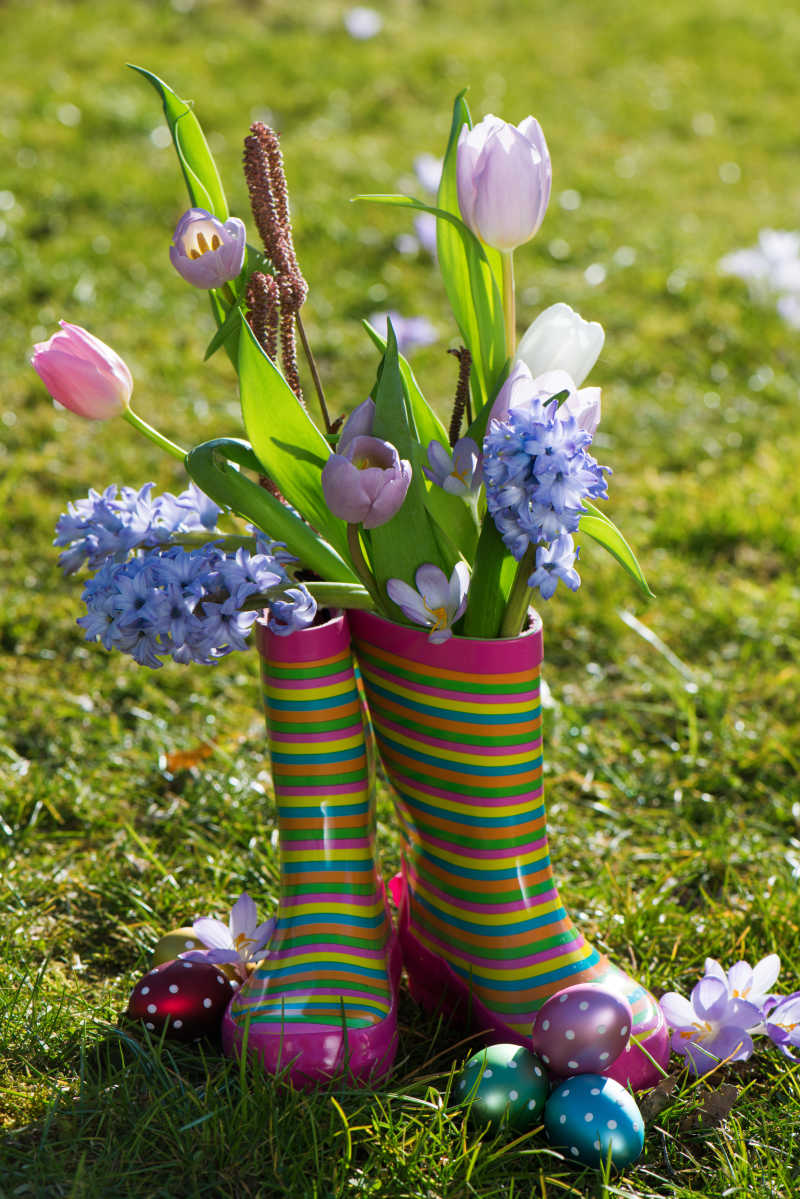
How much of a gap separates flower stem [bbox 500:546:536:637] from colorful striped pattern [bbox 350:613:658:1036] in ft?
0.08

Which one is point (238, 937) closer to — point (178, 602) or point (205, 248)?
point (178, 602)

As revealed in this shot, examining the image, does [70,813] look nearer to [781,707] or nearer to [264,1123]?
[264,1123]

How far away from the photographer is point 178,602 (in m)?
1.10

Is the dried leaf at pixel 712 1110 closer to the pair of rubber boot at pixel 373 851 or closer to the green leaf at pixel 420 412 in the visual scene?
the pair of rubber boot at pixel 373 851

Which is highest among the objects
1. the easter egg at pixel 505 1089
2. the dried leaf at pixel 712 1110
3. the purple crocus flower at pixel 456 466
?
the purple crocus flower at pixel 456 466

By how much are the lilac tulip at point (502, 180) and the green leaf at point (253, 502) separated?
0.33m

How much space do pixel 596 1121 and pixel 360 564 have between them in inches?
23.3

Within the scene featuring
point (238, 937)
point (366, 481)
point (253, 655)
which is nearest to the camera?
point (366, 481)

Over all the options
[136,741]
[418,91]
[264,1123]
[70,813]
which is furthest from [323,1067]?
[418,91]

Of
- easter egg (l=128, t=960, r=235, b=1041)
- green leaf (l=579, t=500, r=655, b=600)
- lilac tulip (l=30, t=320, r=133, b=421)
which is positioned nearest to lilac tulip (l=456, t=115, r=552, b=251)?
green leaf (l=579, t=500, r=655, b=600)

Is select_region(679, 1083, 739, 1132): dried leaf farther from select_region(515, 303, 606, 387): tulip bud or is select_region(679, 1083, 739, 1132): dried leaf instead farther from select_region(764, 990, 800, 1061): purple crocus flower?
select_region(515, 303, 606, 387): tulip bud

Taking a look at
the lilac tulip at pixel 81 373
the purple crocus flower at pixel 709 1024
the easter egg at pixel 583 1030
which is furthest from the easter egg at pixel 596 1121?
the lilac tulip at pixel 81 373

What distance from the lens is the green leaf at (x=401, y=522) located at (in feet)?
3.90

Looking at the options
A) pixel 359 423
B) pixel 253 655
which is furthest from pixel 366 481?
pixel 253 655
